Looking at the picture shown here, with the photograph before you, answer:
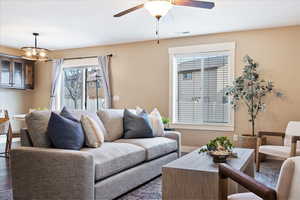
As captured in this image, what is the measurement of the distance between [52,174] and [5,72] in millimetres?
5274

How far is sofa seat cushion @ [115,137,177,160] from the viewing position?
340cm

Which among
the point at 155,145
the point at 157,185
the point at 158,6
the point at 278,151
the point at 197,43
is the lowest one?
the point at 157,185

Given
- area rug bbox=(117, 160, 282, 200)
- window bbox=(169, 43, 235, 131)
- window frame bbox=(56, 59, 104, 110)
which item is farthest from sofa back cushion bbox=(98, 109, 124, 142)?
window frame bbox=(56, 59, 104, 110)

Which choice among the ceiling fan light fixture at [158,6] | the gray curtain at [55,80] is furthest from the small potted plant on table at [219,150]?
the gray curtain at [55,80]

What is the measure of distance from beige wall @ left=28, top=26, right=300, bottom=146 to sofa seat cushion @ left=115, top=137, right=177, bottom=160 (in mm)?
1712

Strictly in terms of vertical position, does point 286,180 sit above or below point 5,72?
below

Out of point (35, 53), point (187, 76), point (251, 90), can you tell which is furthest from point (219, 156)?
point (35, 53)

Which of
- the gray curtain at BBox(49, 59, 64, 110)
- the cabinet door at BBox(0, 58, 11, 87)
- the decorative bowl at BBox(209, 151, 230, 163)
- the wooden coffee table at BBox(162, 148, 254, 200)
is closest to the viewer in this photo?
the wooden coffee table at BBox(162, 148, 254, 200)

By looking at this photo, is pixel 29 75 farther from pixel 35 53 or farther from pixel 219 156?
pixel 219 156

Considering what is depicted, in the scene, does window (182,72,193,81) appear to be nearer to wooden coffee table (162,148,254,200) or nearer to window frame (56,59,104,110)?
window frame (56,59,104,110)

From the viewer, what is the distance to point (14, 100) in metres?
7.17

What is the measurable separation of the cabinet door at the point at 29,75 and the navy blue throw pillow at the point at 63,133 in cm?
513

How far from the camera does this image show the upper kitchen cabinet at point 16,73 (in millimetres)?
6641

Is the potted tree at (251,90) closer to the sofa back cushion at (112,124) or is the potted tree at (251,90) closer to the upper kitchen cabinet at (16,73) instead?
the sofa back cushion at (112,124)
